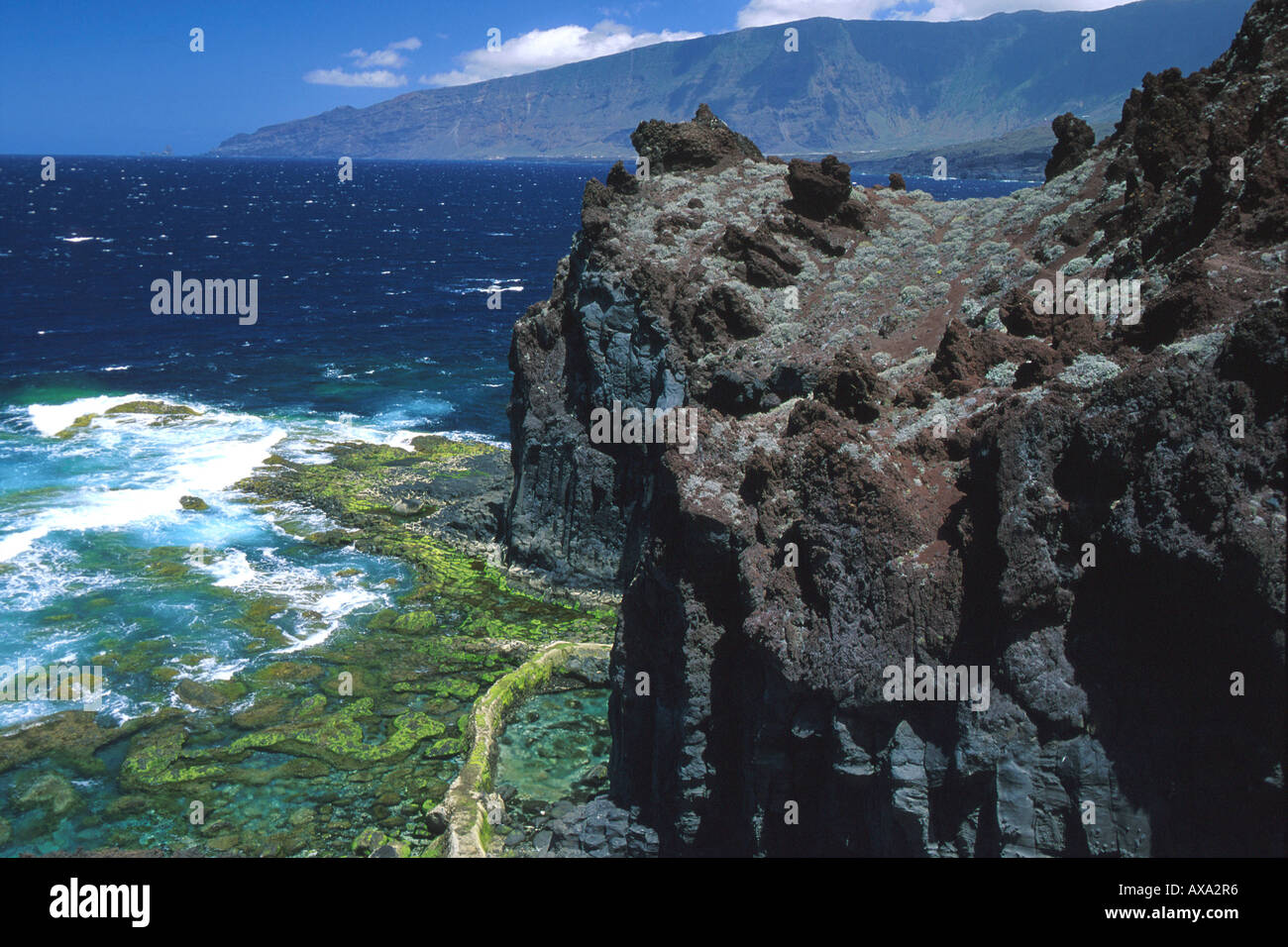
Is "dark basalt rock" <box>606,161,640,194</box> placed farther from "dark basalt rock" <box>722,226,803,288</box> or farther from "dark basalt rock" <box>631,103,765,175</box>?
"dark basalt rock" <box>722,226,803,288</box>

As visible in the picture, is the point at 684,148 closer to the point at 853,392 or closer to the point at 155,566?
the point at 853,392

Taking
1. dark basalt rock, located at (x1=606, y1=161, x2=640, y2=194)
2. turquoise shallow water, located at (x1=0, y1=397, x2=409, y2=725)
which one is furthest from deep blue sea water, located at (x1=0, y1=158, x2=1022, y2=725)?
dark basalt rock, located at (x1=606, y1=161, x2=640, y2=194)

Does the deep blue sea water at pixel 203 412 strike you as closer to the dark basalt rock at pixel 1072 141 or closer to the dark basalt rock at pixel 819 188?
the dark basalt rock at pixel 819 188

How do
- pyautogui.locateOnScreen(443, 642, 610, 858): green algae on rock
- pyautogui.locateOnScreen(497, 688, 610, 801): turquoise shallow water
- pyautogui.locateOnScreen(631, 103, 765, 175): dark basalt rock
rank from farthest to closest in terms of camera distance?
pyautogui.locateOnScreen(631, 103, 765, 175): dark basalt rock, pyautogui.locateOnScreen(497, 688, 610, 801): turquoise shallow water, pyautogui.locateOnScreen(443, 642, 610, 858): green algae on rock

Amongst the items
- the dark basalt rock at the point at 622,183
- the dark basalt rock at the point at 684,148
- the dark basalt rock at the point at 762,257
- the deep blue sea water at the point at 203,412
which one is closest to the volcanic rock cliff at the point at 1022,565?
the dark basalt rock at the point at 762,257

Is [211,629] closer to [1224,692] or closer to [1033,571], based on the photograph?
[1033,571]

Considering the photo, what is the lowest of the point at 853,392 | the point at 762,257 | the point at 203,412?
the point at 203,412

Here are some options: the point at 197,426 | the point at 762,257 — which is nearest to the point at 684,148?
the point at 762,257
